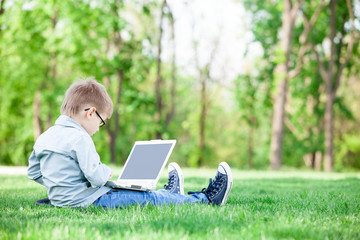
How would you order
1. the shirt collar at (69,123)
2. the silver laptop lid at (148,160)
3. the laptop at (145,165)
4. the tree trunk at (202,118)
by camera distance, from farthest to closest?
1. the tree trunk at (202,118)
2. the silver laptop lid at (148,160)
3. the laptop at (145,165)
4. the shirt collar at (69,123)

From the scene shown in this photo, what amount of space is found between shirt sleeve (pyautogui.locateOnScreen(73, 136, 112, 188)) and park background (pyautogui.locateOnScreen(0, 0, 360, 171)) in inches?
572

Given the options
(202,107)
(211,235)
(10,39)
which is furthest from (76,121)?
(202,107)

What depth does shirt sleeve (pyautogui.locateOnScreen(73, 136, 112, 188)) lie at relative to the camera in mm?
3537

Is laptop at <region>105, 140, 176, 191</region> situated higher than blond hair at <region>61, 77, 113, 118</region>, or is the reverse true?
blond hair at <region>61, 77, 113, 118</region>

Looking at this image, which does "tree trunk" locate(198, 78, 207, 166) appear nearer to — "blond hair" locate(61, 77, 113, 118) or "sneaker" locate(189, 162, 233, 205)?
"sneaker" locate(189, 162, 233, 205)

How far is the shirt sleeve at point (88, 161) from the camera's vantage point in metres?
3.54

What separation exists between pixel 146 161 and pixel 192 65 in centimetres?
2839

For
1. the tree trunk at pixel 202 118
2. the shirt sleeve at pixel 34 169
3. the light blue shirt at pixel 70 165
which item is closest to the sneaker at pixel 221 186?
the light blue shirt at pixel 70 165

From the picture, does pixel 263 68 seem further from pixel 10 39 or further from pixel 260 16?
pixel 10 39

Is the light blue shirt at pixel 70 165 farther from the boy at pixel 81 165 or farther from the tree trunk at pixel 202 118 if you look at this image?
the tree trunk at pixel 202 118

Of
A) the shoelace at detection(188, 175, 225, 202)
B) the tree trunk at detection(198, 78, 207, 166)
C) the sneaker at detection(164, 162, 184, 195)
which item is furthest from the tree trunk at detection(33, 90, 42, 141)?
the shoelace at detection(188, 175, 225, 202)

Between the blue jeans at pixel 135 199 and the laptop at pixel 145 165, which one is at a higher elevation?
the laptop at pixel 145 165

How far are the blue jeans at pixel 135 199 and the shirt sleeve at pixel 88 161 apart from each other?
37cm

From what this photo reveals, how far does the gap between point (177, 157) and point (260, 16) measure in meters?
19.5
